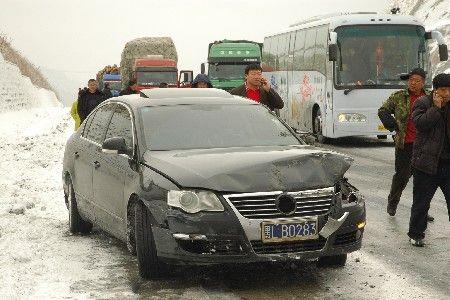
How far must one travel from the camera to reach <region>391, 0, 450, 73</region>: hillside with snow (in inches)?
3098

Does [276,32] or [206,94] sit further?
[276,32]

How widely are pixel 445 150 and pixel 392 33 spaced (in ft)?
44.3

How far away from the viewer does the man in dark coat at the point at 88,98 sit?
17.4m

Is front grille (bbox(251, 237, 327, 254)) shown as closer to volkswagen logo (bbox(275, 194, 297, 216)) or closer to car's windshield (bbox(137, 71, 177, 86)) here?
volkswagen logo (bbox(275, 194, 297, 216))

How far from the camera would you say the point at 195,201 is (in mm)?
6496

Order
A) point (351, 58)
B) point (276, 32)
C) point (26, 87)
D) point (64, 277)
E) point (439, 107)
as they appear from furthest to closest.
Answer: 1. point (26, 87)
2. point (276, 32)
3. point (351, 58)
4. point (439, 107)
5. point (64, 277)

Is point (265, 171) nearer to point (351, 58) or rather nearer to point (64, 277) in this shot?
point (64, 277)

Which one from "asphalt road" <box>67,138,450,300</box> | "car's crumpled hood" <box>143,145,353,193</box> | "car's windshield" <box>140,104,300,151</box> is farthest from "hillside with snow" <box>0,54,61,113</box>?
"car's crumpled hood" <box>143,145,353,193</box>

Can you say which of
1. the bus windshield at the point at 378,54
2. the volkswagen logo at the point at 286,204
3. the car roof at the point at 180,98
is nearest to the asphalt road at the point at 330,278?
the volkswagen logo at the point at 286,204

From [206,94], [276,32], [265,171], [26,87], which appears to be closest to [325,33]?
[276,32]

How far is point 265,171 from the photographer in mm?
6617

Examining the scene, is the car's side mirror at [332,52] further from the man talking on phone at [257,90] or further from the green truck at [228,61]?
the green truck at [228,61]

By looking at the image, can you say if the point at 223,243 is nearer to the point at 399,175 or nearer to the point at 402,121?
the point at 402,121

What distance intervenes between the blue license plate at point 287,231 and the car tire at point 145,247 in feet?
3.08
